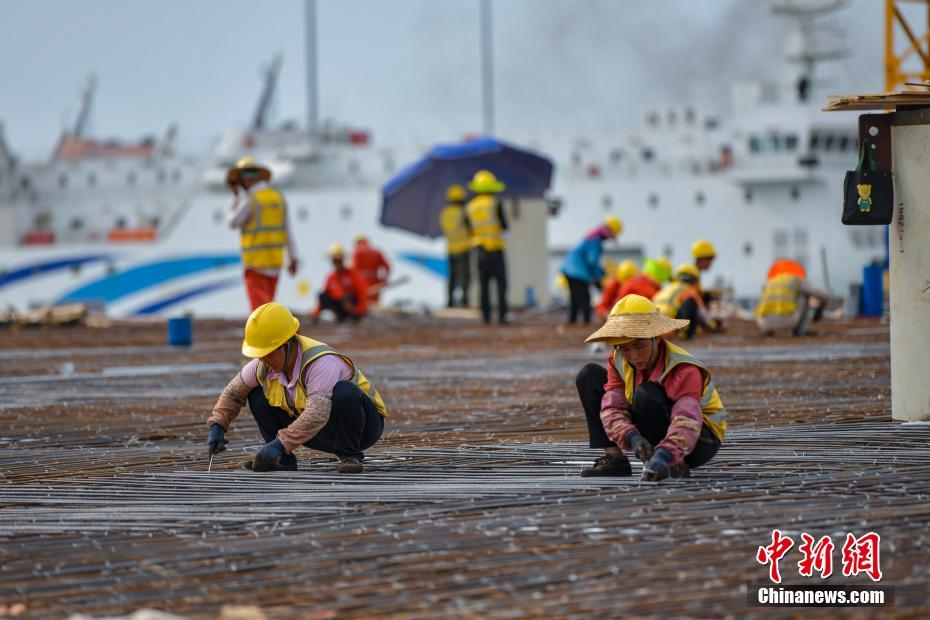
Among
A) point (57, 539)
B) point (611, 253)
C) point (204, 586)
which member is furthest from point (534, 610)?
point (611, 253)

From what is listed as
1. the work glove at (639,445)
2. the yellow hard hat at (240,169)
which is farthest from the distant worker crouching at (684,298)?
the work glove at (639,445)

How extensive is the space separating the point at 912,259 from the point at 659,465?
206cm

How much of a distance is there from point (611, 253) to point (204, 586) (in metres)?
33.8

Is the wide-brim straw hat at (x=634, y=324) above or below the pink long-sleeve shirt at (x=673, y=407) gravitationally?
above

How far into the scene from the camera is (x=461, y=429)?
7.30 metres

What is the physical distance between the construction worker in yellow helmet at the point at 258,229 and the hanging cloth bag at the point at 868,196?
270 inches

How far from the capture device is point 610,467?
5391 mm

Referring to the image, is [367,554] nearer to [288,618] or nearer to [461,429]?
[288,618]

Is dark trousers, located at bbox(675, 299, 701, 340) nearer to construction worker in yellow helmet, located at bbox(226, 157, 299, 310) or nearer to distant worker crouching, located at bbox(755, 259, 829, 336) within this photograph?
distant worker crouching, located at bbox(755, 259, 829, 336)

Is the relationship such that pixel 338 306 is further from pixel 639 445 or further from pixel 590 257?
pixel 639 445

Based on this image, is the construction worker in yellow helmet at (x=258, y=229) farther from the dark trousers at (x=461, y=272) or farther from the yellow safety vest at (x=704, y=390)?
the dark trousers at (x=461, y=272)

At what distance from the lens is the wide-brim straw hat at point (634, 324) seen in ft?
16.8

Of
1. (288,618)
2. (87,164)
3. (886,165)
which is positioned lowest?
(288,618)

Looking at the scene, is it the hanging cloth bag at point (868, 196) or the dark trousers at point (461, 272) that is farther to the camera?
the dark trousers at point (461, 272)
